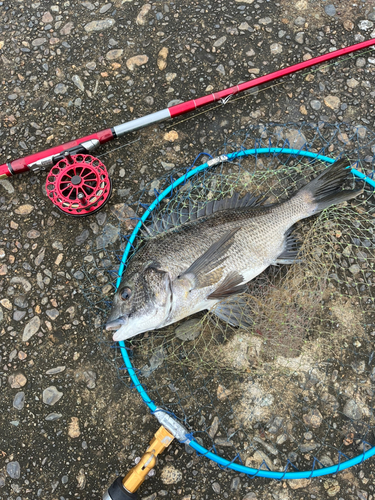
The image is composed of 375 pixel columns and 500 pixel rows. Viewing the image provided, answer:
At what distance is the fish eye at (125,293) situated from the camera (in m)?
2.77

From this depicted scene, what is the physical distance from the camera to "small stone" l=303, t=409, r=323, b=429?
3088 mm

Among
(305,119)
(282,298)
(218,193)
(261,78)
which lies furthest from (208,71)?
(282,298)

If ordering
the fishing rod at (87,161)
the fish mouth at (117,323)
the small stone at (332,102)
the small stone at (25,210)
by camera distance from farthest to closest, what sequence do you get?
the small stone at (332,102) < the small stone at (25,210) < the fishing rod at (87,161) < the fish mouth at (117,323)

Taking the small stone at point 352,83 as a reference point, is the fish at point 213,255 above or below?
below

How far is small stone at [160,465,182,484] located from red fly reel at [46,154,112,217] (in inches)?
92.4

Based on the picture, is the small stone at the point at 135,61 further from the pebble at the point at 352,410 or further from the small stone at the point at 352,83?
the pebble at the point at 352,410

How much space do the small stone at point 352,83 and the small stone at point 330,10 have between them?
76 centimetres

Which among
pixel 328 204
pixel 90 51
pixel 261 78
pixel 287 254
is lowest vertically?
pixel 287 254

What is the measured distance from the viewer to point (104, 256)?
11.1 ft

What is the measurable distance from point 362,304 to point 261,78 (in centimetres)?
232

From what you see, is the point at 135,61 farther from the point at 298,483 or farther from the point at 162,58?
the point at 298,483

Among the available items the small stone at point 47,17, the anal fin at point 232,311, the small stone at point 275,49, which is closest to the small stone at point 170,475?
the anal fin at point 232,311

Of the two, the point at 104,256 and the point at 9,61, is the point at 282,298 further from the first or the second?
the point at 9,61

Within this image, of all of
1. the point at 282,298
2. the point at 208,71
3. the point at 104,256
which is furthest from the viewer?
the point at 208,71
